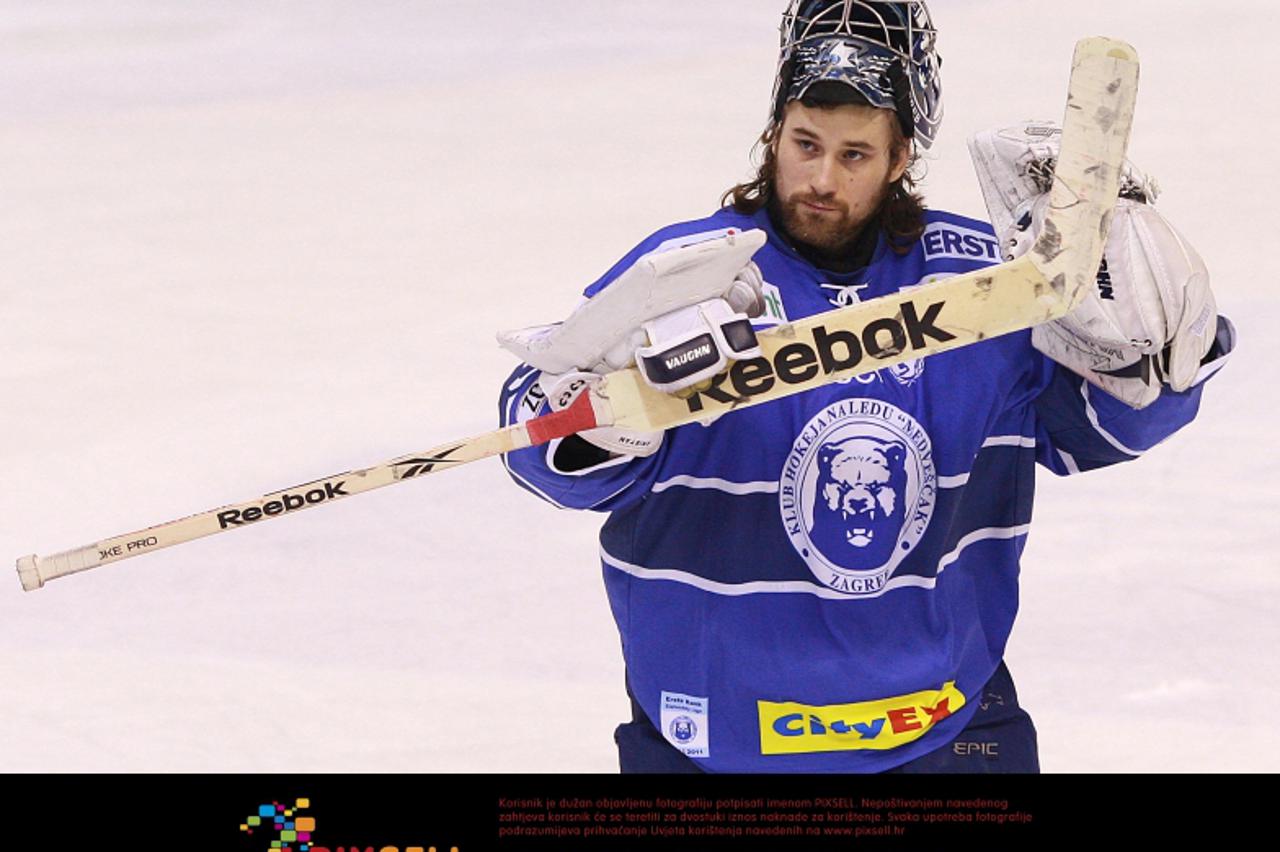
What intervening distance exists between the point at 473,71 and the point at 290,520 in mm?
1850

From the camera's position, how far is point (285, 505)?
2027 mm

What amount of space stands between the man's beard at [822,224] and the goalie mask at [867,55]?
0.10 metres

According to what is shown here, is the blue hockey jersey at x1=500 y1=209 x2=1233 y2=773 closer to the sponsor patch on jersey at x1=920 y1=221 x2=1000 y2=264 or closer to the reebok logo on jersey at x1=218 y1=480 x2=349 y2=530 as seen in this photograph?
the sponsor patch on jersey at x1=920 y1=221 x2=1000 y2=264

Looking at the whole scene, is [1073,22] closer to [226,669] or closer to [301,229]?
[301,229]

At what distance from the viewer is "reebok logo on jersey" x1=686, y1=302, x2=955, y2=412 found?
2023 mm

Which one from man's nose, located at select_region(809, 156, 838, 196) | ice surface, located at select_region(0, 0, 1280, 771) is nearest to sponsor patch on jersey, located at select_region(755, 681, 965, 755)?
man's nose, located at select_region(809, 156, 838, 196)

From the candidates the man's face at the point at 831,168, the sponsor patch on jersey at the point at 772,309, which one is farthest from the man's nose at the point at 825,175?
the sponsor patch on jersey at the point at 772,309

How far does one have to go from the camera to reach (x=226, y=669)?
341 centimetres

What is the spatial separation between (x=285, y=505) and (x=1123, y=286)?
86cm

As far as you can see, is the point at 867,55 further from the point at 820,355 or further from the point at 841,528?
the point at 841,528

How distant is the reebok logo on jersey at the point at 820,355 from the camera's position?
2.02 m

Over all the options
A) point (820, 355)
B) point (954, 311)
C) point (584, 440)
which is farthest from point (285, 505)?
point (954, 311)

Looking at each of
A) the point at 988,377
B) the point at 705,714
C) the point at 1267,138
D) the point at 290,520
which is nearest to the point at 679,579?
the point at 705,714
